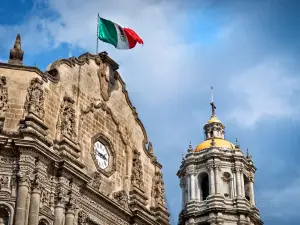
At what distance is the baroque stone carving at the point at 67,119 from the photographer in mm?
26594

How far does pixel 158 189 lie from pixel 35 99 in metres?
8.67

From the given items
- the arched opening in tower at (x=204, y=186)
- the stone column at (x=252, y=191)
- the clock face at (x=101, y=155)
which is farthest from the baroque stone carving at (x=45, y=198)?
the stone column at (x=252, y=191)

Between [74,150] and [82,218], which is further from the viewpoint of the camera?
[74,150]

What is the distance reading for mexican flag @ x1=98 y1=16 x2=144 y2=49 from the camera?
1225 inches

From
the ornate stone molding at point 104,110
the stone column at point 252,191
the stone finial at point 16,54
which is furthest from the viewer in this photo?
the stone column at point 252,191

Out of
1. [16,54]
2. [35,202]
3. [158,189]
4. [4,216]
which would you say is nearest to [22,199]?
[35,202]

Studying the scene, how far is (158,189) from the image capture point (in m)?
31.4

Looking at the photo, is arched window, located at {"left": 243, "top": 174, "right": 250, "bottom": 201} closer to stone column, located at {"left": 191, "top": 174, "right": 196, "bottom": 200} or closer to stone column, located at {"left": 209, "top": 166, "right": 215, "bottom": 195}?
stone column, located at {"left": 209, "top": 166, "right": 215, "bottom": 195}

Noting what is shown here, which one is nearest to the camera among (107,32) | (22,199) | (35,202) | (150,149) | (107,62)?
(22,199)

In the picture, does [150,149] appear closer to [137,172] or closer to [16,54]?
[137,172]

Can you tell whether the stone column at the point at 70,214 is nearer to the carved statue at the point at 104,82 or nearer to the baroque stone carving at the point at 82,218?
the baroque stone carving at the point at 82,218

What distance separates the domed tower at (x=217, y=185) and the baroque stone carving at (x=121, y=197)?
610 inches

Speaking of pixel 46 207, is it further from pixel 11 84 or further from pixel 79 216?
pixel 11 84

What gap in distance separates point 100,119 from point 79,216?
17.4 feet
